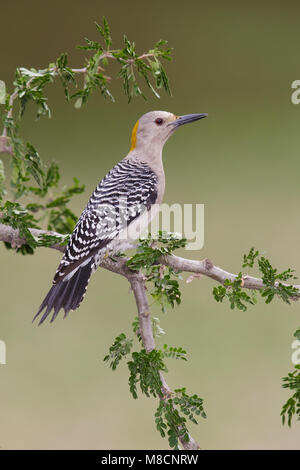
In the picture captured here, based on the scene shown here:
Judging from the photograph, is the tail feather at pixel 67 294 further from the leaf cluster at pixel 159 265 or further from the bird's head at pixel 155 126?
the bird's head at pixel 155 126

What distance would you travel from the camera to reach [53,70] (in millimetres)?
509

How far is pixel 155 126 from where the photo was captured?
659 millimetres

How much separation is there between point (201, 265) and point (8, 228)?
0.64 ft

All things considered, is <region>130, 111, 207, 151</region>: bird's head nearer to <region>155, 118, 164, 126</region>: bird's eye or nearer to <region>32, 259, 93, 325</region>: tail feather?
<region>155, 118, 164, 126</region>: bird's eye

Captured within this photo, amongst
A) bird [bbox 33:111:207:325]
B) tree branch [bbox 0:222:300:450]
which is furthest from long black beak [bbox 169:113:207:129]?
tree branch [bbox 0:222:300:450]

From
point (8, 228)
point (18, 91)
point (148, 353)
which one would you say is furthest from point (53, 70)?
point (148, 353)

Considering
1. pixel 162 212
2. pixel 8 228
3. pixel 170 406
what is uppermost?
pixel 162 212

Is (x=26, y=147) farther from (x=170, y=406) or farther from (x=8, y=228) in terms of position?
(x=170, y=406)

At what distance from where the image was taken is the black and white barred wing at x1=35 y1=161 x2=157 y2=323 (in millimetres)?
533

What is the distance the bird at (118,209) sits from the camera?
541 mm

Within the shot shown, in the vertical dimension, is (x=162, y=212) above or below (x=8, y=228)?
above

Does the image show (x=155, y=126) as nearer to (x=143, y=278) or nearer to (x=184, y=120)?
(x=184, y=120)

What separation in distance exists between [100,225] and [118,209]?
0.05m

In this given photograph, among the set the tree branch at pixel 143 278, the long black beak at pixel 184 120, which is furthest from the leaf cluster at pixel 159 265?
the long black beak at pixel 184 120
